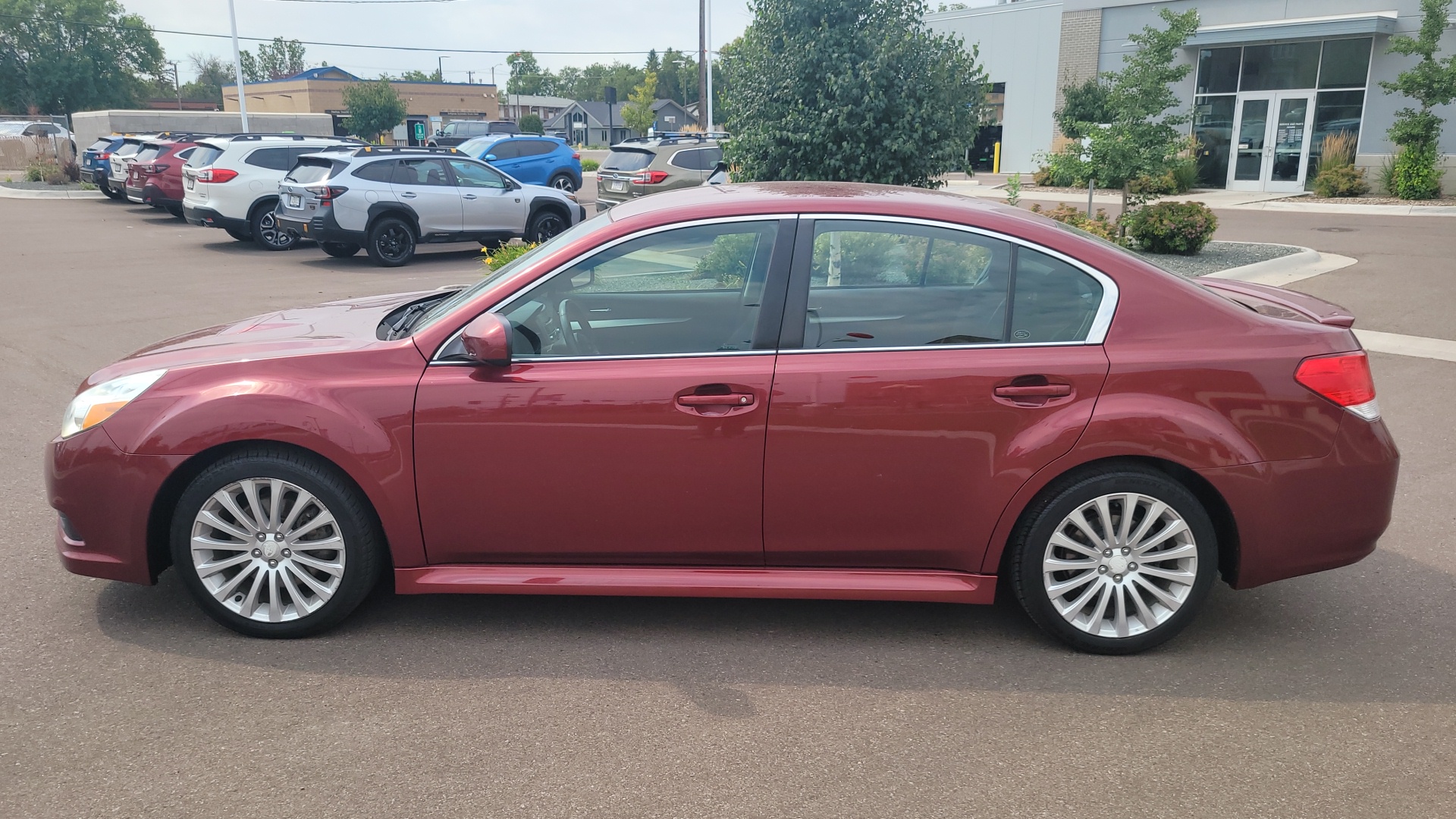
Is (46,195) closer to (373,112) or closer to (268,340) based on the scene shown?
(373,112)

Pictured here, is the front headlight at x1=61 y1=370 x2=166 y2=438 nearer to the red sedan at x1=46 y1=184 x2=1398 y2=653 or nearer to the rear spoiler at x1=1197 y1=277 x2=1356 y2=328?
the red sedan at x1=46 y1=184 x2=1398 y2=653

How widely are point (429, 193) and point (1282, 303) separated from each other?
13996mm

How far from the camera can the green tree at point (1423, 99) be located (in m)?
24.2

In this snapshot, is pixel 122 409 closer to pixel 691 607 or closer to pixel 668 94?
pixel 691 607

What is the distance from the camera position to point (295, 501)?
397cm

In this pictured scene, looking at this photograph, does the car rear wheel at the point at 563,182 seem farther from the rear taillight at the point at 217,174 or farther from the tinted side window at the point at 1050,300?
the tinted side window at the point at 1050,300

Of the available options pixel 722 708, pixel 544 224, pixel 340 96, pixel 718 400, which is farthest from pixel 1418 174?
pixel 340 96

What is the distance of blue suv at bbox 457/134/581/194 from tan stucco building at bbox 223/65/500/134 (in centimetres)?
6093

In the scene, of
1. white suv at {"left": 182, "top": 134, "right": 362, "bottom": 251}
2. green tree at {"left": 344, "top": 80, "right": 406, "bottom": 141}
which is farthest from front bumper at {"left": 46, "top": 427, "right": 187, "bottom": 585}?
green tree at {"left": 344, "top": 80, "right": 406, "bottom": 141}

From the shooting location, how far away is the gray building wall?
34156 millimetres

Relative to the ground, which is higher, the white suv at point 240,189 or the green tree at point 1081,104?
→ the green tree at point 1081,104

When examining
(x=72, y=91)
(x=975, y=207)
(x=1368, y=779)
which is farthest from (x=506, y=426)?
(x=72, y=91)

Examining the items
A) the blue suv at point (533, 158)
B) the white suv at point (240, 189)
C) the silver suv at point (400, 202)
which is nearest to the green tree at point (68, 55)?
the blue suv at point (533, 158)

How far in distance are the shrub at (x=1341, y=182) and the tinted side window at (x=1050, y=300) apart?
2589cm
